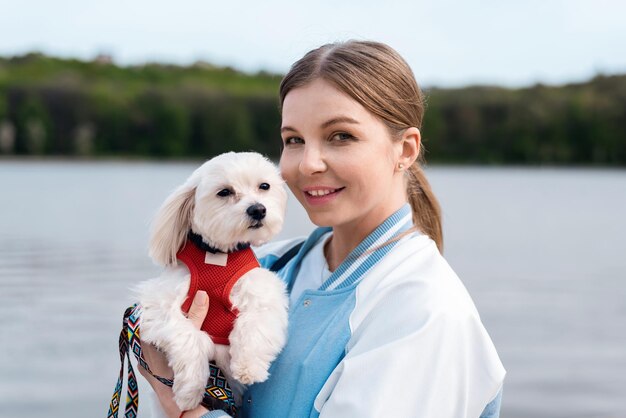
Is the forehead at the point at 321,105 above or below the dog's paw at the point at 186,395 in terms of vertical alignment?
above

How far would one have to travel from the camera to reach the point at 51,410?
7.29m

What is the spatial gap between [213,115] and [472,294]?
43.4 m

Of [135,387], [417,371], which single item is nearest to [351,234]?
[417,371]

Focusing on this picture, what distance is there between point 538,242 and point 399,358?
21.1 meters

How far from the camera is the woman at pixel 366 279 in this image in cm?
Result: 200

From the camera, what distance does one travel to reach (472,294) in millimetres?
12883

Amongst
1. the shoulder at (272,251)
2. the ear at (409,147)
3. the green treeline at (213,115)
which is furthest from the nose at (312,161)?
the green treeline at (213,115)

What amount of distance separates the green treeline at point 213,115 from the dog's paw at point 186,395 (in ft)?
150

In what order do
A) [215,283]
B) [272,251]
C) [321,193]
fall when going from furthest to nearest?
[272,251] → [215,283] → [321,193]

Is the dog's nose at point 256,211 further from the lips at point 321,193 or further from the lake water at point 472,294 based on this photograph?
the lake water at point 472,294

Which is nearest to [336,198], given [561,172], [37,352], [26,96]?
[37,352]

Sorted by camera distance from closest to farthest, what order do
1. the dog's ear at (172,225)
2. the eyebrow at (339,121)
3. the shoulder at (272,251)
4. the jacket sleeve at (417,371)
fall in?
the jacket sleeve at (417,371)
the eyebrow at (339,121)
the dog's ear at (172,225)
the shoulder at (272,251)

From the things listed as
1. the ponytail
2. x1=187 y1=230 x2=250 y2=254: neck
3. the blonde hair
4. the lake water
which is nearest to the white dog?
x1=187 y1=230 x2=250 y2=254: neck

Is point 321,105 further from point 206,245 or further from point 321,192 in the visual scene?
point 206,245
